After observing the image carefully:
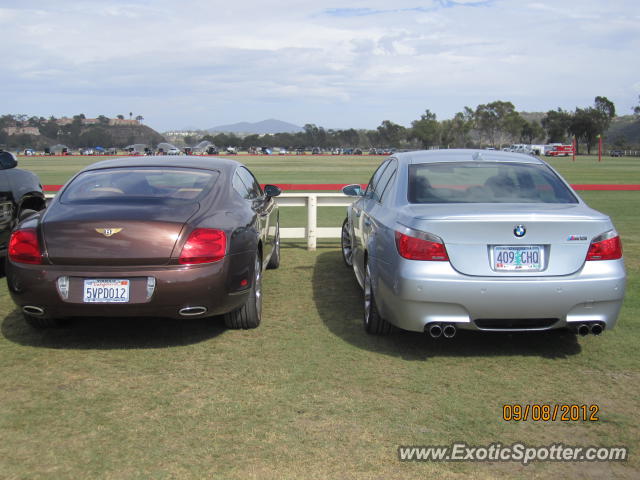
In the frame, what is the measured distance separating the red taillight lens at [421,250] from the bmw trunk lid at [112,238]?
Answer: 1.73 m

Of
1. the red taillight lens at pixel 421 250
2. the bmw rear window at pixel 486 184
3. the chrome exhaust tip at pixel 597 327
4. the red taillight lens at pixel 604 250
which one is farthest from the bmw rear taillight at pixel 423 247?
the chrome exhaust tip at pixel 597 327

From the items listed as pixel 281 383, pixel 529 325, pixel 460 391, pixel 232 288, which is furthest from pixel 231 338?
pixel 529 325

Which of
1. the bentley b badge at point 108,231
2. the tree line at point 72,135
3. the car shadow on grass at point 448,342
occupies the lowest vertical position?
the car shadow on grass at point 448,342

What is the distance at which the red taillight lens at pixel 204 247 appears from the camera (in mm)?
4867

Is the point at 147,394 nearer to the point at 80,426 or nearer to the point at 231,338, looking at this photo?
the point at 80,426

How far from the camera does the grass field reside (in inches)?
131

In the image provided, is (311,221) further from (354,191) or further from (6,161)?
(6,161)

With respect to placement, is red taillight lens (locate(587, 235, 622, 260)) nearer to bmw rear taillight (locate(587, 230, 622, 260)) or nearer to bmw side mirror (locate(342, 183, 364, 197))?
bmw rear taillight (locate(587, 230, 622, 260))

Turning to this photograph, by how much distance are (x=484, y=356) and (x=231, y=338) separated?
2149 millimetres

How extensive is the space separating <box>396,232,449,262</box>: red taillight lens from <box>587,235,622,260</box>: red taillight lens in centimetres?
107

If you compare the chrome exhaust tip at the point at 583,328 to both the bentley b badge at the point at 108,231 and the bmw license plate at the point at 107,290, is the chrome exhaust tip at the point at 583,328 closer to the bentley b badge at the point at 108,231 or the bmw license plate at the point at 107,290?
the bmw license plate at the point at 107,290

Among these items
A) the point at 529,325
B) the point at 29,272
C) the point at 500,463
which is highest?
the point at 29,272

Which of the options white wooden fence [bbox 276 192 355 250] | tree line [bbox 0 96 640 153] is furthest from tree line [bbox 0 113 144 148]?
white wooden fence [bbox 276 192 355 250]

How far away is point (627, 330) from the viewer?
5699 mm
